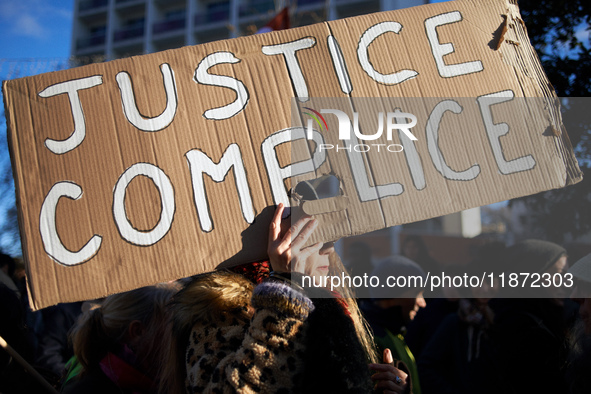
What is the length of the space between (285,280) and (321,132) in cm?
53

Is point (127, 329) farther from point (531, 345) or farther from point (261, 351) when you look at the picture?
point (531, 345)

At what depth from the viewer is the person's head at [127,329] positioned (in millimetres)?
1728

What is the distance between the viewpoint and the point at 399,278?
274 cm

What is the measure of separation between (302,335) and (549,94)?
1213mm

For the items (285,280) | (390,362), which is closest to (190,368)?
(285,280)

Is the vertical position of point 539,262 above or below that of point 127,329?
below

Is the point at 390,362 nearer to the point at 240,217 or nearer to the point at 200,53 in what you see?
the point at 240,217

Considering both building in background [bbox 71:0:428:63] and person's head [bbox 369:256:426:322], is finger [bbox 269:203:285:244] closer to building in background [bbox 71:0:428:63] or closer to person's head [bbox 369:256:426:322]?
person's head [bbox 369:256:426:322]

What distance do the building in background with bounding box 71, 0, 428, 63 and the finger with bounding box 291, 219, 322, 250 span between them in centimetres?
2404

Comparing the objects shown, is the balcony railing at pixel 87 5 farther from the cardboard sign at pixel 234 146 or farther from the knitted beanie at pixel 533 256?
the knitted beanie at pixel 533 256

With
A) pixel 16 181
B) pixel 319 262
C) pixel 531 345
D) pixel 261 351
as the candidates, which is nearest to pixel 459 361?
pixel 531 345

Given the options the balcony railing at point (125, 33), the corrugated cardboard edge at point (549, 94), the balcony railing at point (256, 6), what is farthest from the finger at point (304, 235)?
the balcony railing at point (125, 33)

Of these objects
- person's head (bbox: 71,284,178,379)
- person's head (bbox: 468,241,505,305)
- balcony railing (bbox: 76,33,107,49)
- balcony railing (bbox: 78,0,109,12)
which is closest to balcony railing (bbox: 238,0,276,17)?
balcony railing (bbox: 76,33,107,49)

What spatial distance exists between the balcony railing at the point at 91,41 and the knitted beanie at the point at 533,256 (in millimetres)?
32219
